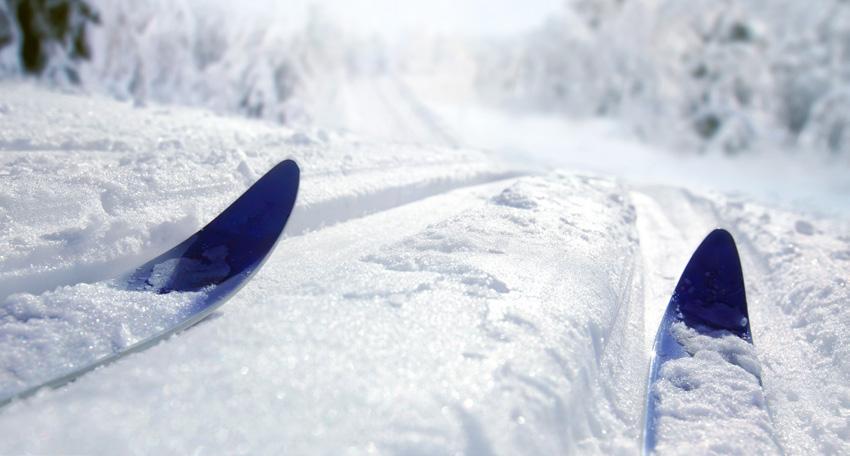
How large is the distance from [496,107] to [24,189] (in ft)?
37.2

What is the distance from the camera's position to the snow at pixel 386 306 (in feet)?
5.07

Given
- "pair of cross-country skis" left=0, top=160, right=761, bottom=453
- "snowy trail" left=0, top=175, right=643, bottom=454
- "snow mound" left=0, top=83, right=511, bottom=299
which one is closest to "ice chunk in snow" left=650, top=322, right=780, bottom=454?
"pair of cross-country skis" left=0, top=160, right=761, bottom=453

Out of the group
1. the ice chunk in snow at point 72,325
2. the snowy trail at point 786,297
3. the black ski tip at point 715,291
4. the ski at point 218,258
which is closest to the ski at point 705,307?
the black ski tip at point 715,291

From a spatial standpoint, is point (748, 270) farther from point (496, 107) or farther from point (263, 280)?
point (496, 107)

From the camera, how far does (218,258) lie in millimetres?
2428

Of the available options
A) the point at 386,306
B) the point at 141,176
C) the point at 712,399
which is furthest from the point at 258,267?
the point at 712,399

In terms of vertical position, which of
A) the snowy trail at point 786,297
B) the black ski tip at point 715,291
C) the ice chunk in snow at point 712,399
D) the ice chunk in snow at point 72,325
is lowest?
the snowy trail at point 786,297

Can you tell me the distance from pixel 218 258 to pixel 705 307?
2.20 metres

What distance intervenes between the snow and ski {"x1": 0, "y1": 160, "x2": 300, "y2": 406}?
5cm

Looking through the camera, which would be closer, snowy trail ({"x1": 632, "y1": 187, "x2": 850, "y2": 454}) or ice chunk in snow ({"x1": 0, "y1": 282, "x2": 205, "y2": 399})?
ice chunk in snow ({"x1": 0, "y1": 282, "x2": 205, "y2": 399})

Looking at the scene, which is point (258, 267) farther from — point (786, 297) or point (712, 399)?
point (786, 297)

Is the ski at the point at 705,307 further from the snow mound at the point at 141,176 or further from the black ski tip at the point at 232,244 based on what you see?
the snow mound at the point at 141,176

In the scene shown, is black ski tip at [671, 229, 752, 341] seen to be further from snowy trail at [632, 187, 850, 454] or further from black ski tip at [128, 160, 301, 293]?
black ski tip at [128, 160, 301, 293]

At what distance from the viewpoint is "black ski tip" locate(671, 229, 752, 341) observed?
2408mm
